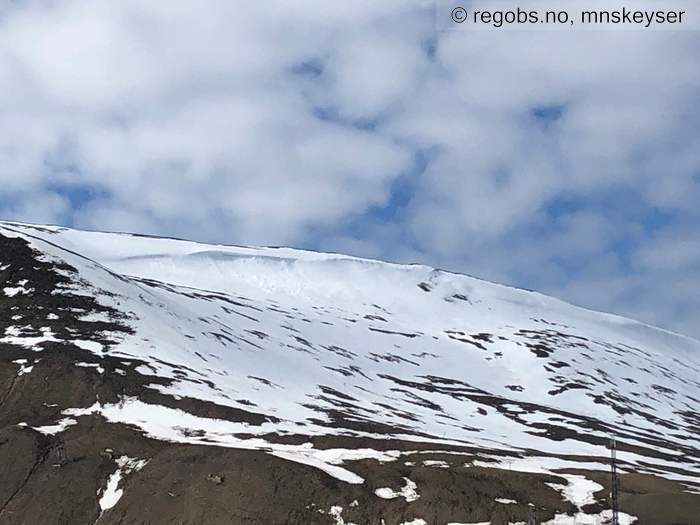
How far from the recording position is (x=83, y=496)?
5572 centimetres

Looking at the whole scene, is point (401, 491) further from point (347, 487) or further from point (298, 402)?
point (298, 402)

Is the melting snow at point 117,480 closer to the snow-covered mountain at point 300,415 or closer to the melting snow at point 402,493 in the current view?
the snow-covered mountain at point 300,415

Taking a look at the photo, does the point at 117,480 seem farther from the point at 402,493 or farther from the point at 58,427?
the point at 402,493

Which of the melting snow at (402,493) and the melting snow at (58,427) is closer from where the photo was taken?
the melting snow at (402,493)

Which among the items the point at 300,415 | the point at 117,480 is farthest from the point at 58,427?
the point at 300,415

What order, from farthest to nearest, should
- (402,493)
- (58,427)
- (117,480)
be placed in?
(58,427), (117,480), (402,493)

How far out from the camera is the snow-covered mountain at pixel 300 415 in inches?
2131

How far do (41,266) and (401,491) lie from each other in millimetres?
74586

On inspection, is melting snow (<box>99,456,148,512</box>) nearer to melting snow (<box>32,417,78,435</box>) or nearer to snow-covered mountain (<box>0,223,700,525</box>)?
snow-covered mountain (<box>0,223,700,525</box>)

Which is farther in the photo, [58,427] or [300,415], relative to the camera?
[300,415]

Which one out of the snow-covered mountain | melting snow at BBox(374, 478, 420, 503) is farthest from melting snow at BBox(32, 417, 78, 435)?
melting snow at BBox(374, 478, 420, 503)

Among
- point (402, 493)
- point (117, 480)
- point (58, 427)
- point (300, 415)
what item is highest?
point (300, 415)

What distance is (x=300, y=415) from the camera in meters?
86.8

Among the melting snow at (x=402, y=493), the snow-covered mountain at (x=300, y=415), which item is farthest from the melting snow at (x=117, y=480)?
the melting snow at (x=402, y=493)
